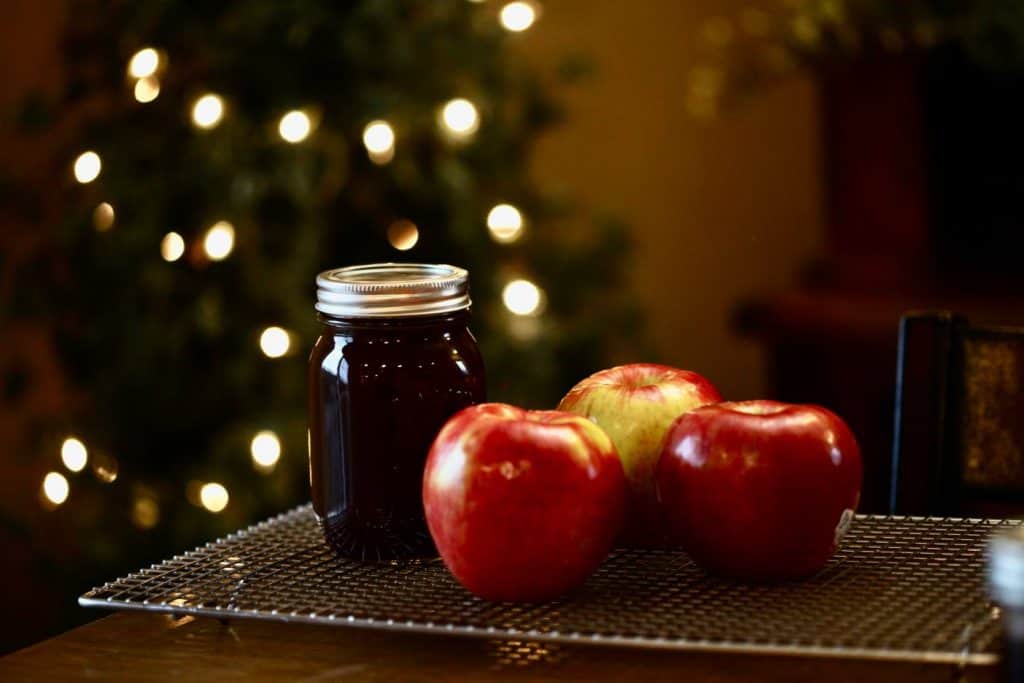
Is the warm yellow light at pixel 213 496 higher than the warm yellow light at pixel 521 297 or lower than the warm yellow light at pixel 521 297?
lower

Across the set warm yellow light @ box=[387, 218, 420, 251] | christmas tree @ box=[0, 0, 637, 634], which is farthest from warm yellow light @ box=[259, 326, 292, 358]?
warm yellow light @ box=[387, 218, 420, 251]

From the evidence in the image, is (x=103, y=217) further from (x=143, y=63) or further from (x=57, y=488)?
(x=57, y=488)

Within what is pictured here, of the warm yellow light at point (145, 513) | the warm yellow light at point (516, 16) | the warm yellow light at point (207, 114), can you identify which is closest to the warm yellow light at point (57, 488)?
the warm yellow light at point (145, 513)

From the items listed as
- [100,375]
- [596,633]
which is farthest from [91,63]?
[596,633]

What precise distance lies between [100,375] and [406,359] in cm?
147

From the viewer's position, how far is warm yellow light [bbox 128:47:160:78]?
215 cm

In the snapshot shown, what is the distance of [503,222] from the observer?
2273mm

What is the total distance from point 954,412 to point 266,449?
119 centimetres

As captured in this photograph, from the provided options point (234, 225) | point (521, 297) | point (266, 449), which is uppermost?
point (234, 225)

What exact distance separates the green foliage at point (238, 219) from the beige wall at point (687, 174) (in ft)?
4.64

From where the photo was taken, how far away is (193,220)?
215 cm

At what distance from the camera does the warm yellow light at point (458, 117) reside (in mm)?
2174

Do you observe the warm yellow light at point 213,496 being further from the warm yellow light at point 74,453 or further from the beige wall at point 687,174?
the beige wall at point 687,174

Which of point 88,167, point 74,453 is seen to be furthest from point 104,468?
point 88,167
